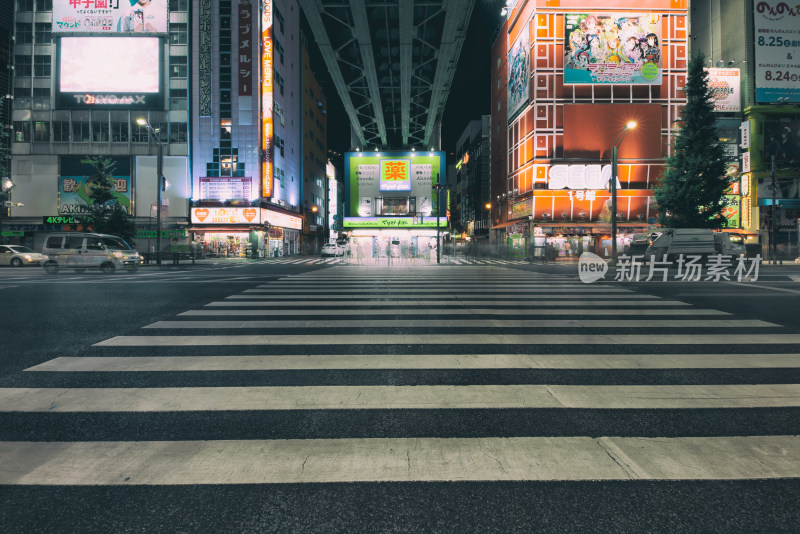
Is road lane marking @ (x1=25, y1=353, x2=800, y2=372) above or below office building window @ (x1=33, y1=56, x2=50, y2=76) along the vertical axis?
below

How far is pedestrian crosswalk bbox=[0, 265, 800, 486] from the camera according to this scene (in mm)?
2494

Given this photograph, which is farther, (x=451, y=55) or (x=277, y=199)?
(x=277, y=199)

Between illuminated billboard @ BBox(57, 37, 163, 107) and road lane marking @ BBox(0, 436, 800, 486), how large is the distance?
4867 centimetres

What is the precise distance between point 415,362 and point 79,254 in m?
21.5

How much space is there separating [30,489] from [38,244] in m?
51.7

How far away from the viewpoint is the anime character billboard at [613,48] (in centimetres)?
3734

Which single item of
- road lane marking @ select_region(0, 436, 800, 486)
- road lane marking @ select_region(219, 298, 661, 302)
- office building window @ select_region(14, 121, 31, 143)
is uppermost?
office building window @ select_region(14, 121, 31, 143)

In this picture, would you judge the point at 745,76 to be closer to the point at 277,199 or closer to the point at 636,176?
the point at 636,176

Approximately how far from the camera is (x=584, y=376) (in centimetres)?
423

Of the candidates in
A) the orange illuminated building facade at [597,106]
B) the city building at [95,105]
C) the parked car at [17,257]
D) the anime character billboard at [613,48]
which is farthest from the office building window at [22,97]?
the anime character billboard at [613,48]

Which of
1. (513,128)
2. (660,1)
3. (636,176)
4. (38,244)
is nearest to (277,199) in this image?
(38,244)

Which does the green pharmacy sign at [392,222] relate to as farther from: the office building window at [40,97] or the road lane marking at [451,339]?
the road lane marking at [451,339]

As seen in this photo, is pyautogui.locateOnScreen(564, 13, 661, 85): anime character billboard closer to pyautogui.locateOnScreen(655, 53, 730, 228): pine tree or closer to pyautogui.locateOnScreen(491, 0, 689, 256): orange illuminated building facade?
pyautogui.locateOnScreen(491, 0, 689, 256): orange illuminated building facade

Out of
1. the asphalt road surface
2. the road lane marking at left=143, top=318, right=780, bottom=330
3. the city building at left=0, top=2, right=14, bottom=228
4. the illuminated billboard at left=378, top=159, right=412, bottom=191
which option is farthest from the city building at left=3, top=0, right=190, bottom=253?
the asphalt road surface
